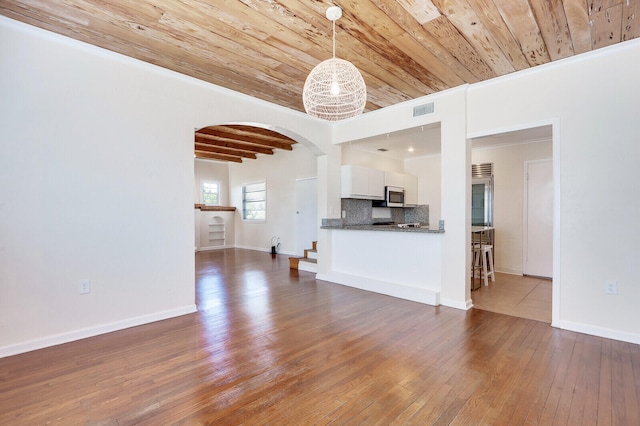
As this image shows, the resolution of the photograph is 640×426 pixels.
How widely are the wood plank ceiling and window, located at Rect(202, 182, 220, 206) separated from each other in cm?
640

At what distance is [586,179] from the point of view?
9.55 ft

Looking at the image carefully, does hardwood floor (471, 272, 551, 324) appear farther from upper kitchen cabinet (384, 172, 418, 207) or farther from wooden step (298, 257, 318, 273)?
wooden step (298, 257, 318, 273)

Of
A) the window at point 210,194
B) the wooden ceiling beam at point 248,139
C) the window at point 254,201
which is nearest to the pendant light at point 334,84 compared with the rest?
the wooden ceiling beam at point 248,139

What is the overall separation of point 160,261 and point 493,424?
3186 millimetres

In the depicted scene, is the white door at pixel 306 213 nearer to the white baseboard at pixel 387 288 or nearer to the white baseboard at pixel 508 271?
the white baseboard at pixel 387 288

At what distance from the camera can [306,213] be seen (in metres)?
7.43

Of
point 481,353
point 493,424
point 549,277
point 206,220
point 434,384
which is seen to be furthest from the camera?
point 206,220

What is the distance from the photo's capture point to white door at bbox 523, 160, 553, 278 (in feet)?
17.3

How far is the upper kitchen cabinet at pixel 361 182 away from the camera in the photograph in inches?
205

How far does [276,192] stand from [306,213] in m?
1.33

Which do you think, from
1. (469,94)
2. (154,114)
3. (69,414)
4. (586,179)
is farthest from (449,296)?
(154,114)

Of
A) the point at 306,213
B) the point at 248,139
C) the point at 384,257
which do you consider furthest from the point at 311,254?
the point at 248,139

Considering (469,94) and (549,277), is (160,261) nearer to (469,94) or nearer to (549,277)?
(469,94)

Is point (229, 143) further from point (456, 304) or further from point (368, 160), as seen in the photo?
point (456, 304)
